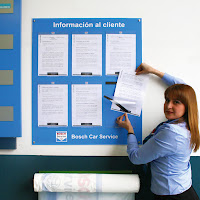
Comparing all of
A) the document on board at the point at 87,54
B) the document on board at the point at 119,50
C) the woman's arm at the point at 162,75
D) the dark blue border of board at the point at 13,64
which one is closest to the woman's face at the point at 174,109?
the woman's arm at the point at 162,75

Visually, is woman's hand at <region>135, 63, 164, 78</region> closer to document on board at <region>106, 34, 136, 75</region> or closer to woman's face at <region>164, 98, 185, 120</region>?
document on board at <region>106, 34, 136, 75</region>

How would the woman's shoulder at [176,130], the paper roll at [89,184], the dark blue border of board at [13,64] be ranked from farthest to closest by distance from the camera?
1. the dark blue border of board at [13,64]
2. the paper roll at [89,184]
3. the woman's shoulder at [176,130]

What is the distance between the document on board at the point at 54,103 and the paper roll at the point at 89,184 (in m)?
0.40

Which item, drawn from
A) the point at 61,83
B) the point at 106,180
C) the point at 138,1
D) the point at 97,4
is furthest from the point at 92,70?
the point at 106,180

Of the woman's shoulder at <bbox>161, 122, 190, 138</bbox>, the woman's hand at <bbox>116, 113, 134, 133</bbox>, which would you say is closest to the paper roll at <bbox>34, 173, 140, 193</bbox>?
the woman's hand at <bbox>116, 113, 134, 133</bbox>

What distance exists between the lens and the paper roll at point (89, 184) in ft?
3.86

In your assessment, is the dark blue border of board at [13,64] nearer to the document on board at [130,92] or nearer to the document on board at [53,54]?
the document on board at [53,54]

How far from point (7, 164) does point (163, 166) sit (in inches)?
45.5

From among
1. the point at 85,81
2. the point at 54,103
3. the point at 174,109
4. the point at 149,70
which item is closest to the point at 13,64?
the point at 54,103

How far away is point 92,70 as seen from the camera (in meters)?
1.32

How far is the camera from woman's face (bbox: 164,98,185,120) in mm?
1036

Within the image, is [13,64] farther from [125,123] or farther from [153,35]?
[153,35]

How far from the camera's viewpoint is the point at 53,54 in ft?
4.36

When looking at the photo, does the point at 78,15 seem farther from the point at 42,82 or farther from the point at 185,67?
the point at 185,67
